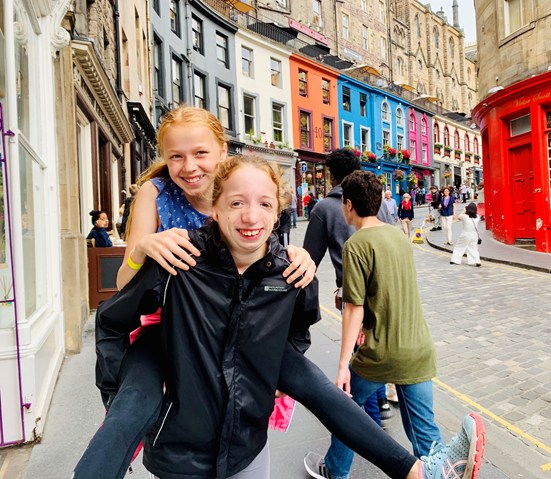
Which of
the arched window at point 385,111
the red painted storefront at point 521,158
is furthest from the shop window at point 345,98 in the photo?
the red painted storefront at point 521,158

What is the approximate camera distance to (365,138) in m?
35.1

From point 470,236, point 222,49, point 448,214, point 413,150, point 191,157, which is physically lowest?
point 470,236

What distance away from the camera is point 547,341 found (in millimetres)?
5180

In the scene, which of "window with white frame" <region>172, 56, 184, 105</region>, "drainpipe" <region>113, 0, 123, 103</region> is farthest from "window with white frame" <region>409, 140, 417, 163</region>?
"drainpipe" <region>113, 0, 123, 103</region>

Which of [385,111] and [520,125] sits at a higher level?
[385,111]

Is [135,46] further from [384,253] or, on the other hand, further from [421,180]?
[421,180]

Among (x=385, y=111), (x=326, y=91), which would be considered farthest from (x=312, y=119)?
(x=385, y=111)

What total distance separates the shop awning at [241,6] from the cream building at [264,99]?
195 centimetres

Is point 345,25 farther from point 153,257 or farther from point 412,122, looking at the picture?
point 153,257

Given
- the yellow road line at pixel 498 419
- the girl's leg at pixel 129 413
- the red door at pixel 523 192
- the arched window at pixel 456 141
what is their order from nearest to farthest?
the girl's leg at pixel 129 413 → the yellow road line at pixel 498 419 → the red door at pixel 523 192 → the arched window at pixel 456 141

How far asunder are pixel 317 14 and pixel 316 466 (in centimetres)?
3485

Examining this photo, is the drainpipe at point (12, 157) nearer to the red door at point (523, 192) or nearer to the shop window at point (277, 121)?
the red door at point (523, 192)

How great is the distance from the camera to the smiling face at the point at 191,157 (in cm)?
185

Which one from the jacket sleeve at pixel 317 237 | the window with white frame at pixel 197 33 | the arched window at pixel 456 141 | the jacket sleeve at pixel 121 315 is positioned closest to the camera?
the jacket sleeve at pixel 121 315
